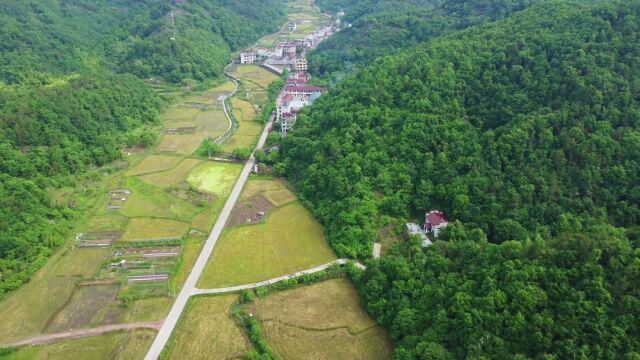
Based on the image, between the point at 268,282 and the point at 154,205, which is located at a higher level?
the point at 154,205

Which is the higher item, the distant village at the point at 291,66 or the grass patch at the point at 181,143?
the distant village at the point at 291,66

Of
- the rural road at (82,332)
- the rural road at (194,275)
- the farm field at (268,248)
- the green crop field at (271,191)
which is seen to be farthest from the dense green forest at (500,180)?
the rural road at (82,332)

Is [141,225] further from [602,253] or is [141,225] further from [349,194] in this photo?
[602,253]

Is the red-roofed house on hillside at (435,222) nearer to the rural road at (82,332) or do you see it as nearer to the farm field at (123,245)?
the farm field at (123,245)

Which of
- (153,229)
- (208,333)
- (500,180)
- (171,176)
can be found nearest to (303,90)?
(171,176)

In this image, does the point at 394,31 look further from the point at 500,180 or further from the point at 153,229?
the point at 153,229
